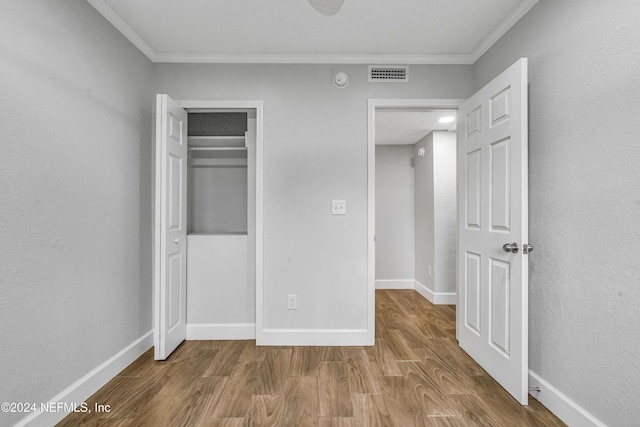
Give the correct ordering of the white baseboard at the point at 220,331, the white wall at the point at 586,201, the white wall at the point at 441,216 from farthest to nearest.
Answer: the white wall at the point at 441,216 → the white baseboard at the point at 220,331 → the white wall at the point at 586,201

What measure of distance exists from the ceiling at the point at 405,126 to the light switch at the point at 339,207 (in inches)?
46.7

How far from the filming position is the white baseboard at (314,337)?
8.55 feet

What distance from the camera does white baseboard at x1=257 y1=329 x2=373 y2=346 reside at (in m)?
2.61

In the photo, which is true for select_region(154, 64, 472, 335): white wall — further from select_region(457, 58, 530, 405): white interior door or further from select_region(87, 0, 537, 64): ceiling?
select_region(457, 58, 530, 405): white interior door

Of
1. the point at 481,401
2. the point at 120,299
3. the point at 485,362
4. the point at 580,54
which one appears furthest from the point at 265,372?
the point at 580,54

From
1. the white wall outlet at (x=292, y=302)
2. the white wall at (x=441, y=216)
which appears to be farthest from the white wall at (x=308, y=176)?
the white wall at (x=441, y=216)

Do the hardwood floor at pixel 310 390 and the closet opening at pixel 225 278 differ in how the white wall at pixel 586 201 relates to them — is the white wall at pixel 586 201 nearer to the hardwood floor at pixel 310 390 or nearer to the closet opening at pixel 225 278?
the hardwood floor at pixel 310 390

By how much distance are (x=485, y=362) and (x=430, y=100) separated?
2.13 m

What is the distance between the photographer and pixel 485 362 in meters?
2.18

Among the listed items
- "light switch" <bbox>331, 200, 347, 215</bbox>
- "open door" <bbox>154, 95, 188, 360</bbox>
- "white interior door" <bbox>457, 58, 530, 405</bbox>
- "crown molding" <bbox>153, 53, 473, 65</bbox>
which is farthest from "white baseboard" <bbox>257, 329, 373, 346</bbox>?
"crown molding" <bbox>153, 53, 473, 65</bbox>

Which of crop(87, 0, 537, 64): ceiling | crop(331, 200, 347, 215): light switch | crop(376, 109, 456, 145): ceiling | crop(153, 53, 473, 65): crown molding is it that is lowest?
crop(331, 200, 347, 215): light switch

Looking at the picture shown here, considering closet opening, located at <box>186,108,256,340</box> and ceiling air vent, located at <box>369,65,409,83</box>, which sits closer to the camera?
ceiling air vent, located at <box>369,65,409,83</box>

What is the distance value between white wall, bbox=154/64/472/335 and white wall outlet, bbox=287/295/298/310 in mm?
32

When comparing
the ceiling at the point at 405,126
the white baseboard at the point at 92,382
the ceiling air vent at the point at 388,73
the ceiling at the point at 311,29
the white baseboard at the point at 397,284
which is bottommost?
the white baseboard at the point at 397,284
